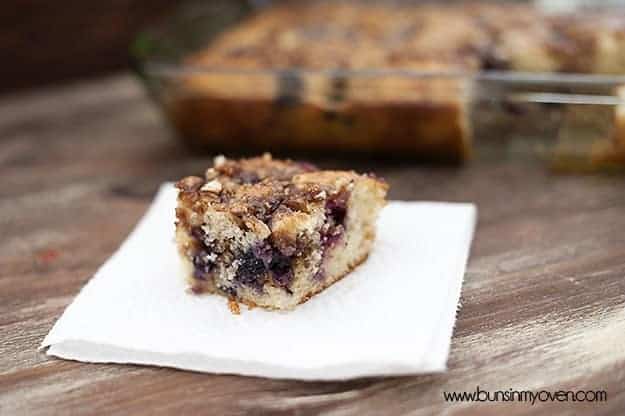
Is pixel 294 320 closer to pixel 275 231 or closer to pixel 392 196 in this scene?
pixel 275 231

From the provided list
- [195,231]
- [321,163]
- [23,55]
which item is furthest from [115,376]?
[23,55]

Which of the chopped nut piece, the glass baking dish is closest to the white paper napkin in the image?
the chopped nut piece

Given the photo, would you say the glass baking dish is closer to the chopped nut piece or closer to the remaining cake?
the remaining cake

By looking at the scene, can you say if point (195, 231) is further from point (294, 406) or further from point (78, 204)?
point (78, 204)

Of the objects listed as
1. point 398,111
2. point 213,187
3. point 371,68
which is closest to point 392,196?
point 398,111

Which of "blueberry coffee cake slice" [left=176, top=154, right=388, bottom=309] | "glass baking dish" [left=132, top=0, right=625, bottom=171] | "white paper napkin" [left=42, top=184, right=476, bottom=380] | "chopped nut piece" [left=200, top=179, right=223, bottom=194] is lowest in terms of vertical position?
"white paper napkin" [left=42, top=184, right=476, bottom=380]

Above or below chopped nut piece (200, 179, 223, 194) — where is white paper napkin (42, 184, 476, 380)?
below

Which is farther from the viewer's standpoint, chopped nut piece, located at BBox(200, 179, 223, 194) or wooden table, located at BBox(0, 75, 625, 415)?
chopped nut piece, located at BBox(200, 179, 223, 194)

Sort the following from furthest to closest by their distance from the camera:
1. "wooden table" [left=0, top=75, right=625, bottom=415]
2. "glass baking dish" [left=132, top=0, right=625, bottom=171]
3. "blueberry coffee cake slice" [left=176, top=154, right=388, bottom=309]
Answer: "glass baking dish" [left=132, top=0, right=625, bottom=171], "blueberry coffee cake slice" [left=176, top=154, right=388, bottom=309], "wooden table" [left=0, top=75, right=625, bottom=415]
